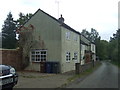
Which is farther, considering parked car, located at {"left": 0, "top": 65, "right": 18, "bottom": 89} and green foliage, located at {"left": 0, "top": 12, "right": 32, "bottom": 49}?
green foliage, located at {"left": 0, "top": 12, "right": 32, "bottom": 49}

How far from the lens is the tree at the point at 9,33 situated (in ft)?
193

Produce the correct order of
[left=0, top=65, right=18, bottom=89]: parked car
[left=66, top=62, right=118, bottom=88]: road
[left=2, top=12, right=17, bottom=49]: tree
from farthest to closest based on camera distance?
[left=2, top=12, right=17, bottom=49]: tree < [left=66, top=62, right=118, bottom=88]: road < [left=0, top=65, right=18, bottom=89]: parked car

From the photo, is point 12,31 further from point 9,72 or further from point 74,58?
point 9,72

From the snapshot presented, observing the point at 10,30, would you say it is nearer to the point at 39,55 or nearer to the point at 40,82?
the point at 39,55

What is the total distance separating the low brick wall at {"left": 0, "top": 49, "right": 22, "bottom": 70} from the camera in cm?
2385

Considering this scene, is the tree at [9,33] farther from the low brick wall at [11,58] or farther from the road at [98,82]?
the road at [98,82]

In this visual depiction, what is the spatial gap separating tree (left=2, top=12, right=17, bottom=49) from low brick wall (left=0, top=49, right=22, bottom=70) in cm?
3119

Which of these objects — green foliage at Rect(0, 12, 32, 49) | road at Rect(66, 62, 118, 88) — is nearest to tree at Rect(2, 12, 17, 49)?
green foliage at Rect(0, 12, 32, 49)

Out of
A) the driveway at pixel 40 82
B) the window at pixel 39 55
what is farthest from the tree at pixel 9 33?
the driveway at pixel 40 82

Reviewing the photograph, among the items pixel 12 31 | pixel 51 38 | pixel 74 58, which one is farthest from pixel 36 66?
pixel 12 31

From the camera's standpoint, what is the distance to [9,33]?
229ft

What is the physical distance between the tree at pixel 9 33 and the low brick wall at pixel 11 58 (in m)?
31.2

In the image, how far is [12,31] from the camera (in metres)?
71.1

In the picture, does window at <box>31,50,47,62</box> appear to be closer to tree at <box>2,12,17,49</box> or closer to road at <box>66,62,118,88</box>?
road at <box>66,62,118,88</box>
